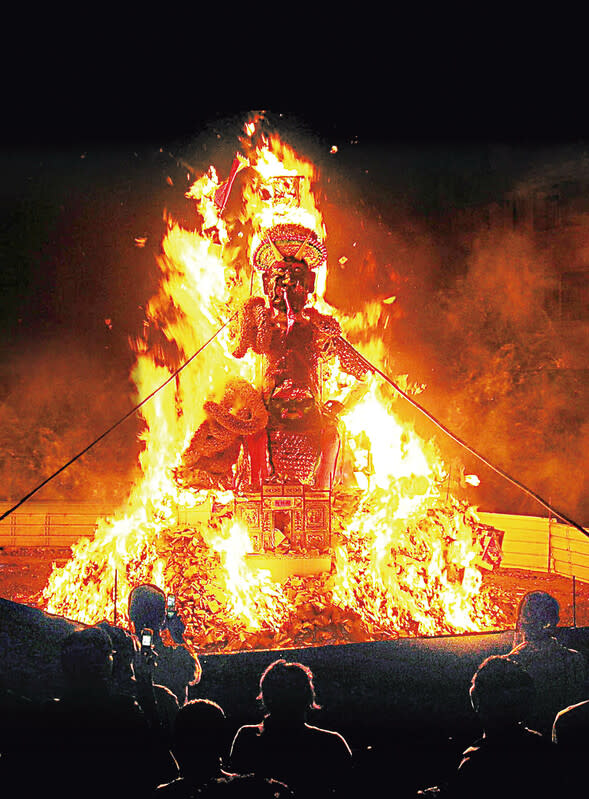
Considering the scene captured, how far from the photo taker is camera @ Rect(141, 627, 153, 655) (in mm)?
3583

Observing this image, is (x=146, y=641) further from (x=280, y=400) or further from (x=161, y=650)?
(x=280, y=400)

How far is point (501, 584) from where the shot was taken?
7.66m

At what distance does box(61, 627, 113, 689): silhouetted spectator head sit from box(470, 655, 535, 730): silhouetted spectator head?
4.99ft

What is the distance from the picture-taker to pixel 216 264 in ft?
24.9

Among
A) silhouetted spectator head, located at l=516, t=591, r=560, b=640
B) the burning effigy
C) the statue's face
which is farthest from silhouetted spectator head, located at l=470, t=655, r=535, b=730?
the statue's face

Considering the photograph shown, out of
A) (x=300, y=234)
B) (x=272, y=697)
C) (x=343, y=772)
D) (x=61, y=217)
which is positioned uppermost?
(x=61, y=217)

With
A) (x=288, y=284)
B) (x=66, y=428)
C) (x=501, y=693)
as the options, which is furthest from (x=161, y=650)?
(x=66, y=428)

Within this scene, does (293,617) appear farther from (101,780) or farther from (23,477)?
(23,477)

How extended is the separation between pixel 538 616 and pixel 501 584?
394 cm

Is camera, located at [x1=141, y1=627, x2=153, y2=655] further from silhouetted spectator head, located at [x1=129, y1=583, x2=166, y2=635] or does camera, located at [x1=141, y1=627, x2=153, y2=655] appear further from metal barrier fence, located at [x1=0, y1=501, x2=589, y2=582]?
metal barrier fence, located at [x1=0, y1=501, x2=589, y2=582]

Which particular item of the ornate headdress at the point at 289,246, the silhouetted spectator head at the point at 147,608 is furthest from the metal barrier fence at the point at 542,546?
the silhouetted spectator head at the point at 147,608

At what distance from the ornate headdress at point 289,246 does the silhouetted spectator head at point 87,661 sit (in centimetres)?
416

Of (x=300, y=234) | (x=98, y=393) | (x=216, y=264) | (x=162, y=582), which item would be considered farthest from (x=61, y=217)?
(x=162, y=582)

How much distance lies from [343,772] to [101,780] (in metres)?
0.97
